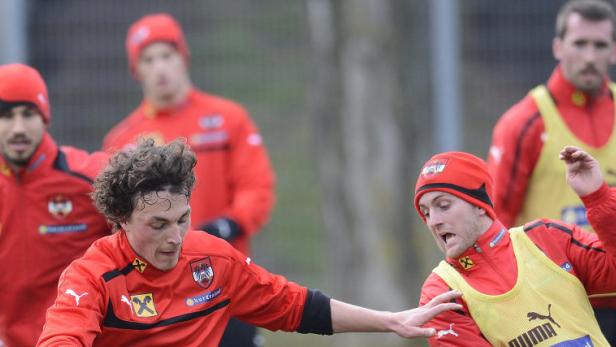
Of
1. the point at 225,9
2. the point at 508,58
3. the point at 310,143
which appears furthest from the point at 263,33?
the point at 508,58

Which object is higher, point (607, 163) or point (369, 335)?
point (607, 163)

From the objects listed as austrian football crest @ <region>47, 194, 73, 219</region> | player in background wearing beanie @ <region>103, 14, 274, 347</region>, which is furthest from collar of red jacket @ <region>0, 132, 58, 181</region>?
player in background wearing beanie @ <region>103, 14, 274, 347</region>

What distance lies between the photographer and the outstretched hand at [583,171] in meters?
5.52

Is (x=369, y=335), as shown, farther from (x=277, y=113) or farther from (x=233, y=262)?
(x=233, y=262)

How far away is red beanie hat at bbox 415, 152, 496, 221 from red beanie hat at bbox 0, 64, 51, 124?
2055 mm

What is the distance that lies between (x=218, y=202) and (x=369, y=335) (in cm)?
305

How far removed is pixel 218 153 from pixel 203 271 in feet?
8.85

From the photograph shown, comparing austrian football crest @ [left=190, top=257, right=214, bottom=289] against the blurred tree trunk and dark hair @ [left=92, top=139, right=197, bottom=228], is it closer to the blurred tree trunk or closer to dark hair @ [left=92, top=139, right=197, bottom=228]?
dark hair @ [left=92, top=139, right=197, bottom=228]

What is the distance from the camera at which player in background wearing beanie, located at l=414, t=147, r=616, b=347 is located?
17.7ft

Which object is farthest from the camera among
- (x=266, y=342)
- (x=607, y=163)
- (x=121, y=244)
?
(x=266, y=342)

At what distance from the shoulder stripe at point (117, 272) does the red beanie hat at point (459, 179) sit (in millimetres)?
1194

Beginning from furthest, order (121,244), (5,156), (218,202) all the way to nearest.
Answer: (218,202)
(5,156)
(121,244)

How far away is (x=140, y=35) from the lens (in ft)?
27.9

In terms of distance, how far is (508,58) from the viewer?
11172 millimetres
